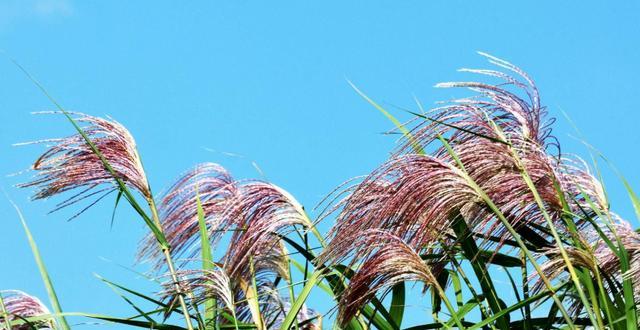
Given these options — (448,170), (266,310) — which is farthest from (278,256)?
(448,170)

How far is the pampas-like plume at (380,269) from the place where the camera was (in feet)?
8.52

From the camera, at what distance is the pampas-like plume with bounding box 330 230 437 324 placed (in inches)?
102

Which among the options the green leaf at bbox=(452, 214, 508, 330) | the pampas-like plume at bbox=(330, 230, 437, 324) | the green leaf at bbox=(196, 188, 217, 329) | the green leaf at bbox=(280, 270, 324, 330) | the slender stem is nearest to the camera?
the pampas-like plume at bbox=(330, 230, 437, 324)

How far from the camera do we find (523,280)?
3291 millimetres

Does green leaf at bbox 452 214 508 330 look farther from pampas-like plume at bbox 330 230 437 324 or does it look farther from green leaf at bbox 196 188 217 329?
green leaf at bbox 196 188 217 329

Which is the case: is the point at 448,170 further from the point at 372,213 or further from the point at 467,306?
the point at 467,306

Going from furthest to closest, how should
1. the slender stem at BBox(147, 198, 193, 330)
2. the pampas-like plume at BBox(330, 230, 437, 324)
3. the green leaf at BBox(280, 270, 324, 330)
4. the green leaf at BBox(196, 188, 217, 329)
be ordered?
the green leaf at BBox(196, 188, 217, 329) → the slender stem at BBox(147, 198, 193, 330) → the green leaf at BBox(280, 270, 324, 330) → the pampas-like plume at BBox(330, 230, 437, 324)

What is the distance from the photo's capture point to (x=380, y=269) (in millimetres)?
2604

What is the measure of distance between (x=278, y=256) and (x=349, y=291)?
863 mm

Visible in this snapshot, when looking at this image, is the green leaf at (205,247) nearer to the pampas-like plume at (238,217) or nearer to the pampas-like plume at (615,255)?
the pampas-like plume at (238,217)

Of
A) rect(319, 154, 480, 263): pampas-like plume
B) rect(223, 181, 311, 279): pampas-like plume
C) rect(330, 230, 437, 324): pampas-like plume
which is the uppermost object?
rect(223, 181, 311, 279): pampas-like plume

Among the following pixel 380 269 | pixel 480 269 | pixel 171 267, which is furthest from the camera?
A: pixel 171 267

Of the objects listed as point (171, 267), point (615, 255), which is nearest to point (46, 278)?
point (171, 267)

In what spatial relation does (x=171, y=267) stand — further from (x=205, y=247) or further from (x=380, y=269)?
(x=380, y=269)
